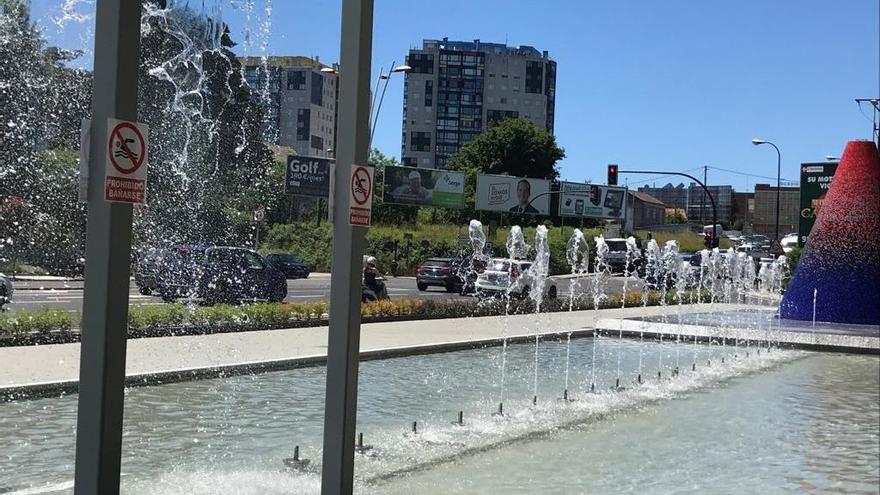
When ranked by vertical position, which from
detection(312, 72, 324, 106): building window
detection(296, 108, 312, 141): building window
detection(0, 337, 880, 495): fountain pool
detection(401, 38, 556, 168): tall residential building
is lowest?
detection(0, 337, 880, 495): fountain pool

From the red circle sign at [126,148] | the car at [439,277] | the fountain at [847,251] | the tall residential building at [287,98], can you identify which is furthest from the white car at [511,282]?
the red circle sign at [126,148]

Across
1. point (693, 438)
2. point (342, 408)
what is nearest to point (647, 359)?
point (693, 438)

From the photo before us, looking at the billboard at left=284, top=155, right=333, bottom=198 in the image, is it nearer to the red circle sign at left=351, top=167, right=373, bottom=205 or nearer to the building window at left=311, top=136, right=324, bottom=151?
the building window at left=311, top=136, right=324, bottom=151

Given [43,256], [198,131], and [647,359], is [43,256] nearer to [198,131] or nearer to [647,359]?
[198,131]

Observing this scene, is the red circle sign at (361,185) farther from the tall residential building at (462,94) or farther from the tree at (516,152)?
the tall residential building at (462,94)

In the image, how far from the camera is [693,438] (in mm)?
7867

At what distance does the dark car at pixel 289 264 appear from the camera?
69.3 ft

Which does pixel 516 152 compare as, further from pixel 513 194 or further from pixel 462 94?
pixel 462 94

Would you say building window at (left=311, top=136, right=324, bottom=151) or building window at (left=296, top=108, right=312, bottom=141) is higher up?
building window at (left=296, top=108, right=312, bottom=141)

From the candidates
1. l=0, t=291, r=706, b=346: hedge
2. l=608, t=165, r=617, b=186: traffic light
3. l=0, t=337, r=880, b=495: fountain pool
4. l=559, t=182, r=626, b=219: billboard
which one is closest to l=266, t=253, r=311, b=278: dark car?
l=0, t=291, r=706, b=346: hedge

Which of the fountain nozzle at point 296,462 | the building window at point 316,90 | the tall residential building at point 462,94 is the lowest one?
the fountain nozzle at point 296,462

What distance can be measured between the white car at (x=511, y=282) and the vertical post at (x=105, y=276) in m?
24.5

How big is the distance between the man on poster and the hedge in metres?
40.7

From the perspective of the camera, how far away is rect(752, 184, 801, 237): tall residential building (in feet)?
349
